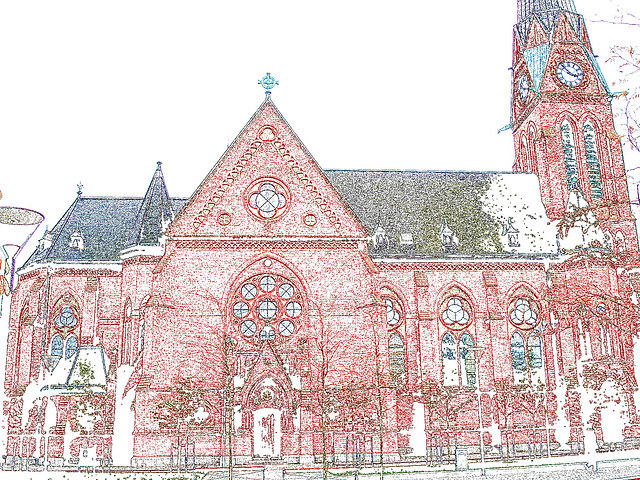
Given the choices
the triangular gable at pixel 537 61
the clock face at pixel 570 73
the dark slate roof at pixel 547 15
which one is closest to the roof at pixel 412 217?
the triangular gable at pixel 537 61

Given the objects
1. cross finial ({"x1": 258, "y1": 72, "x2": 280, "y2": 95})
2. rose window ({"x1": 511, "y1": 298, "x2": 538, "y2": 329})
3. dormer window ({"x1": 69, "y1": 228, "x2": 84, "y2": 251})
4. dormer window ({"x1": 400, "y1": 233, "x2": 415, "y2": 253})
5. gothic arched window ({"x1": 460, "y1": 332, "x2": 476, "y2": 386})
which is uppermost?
cross finial ({"x1": 258, "y1": 72, "x2": 280, "y2": 95})

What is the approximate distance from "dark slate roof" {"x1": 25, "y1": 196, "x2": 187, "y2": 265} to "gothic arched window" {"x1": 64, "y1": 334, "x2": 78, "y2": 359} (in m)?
4.51

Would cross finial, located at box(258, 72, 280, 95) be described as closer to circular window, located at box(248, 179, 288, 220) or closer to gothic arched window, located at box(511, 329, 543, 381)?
circular window, located at box(248, 179, 288, 220)

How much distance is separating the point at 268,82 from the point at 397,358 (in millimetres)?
17176

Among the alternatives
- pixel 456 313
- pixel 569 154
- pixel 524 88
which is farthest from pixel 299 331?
A: pixel 524 88

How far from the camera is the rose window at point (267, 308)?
125ft

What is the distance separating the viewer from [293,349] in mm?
37500

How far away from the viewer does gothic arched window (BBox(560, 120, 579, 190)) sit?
1849 inches

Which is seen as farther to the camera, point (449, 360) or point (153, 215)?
point (153, 215)

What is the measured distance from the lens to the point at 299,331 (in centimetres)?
3797

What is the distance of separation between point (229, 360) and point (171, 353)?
2927mm

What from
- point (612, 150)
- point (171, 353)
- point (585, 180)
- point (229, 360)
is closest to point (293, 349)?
point (229, 360)

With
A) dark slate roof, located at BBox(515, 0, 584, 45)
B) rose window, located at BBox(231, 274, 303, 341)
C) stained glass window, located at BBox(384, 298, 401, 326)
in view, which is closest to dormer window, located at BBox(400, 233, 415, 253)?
stained glass window, located at BBox(384, 298, 401, 326)

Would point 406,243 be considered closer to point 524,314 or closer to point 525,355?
point 524,314
